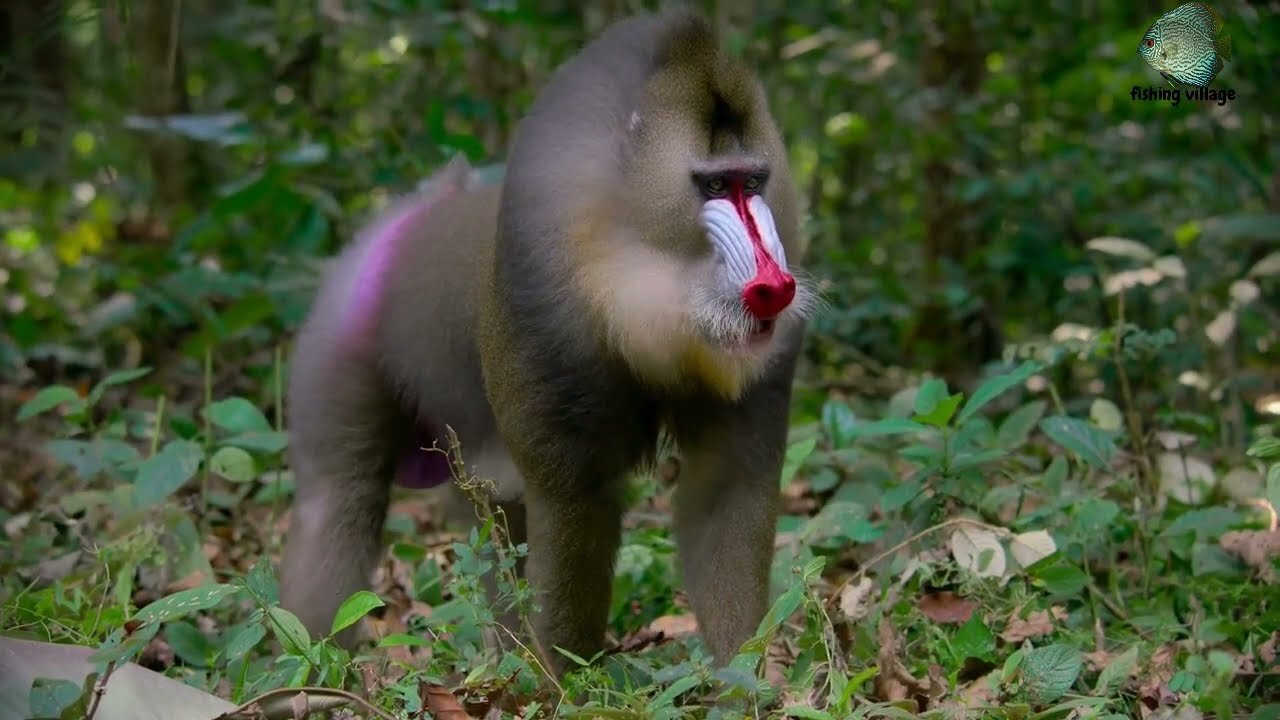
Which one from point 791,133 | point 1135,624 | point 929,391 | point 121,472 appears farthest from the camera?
point 791,133

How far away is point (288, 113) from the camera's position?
602 cm

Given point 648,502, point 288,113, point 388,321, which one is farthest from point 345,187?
point 388,321

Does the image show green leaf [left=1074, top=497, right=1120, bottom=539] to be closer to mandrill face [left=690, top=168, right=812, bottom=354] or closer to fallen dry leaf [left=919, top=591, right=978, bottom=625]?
fallen dry leaf [left=919, top=591, right=978, bottom=625]

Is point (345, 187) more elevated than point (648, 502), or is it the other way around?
point (345, 187)

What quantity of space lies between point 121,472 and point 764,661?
6.72ft

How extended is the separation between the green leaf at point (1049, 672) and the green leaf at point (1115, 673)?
0.09m

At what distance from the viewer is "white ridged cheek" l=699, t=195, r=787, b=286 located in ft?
8.30

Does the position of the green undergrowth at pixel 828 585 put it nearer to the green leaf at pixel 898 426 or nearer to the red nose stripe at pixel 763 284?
the green leaf at pixel 898 426

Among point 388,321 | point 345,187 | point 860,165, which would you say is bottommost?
point 860,165

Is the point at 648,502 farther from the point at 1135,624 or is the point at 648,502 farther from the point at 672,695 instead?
the point at 672,695

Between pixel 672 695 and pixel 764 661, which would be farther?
pixel 764 661

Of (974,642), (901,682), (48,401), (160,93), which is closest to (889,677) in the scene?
(901,682)

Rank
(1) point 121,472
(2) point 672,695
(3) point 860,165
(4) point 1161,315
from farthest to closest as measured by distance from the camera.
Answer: (3) point 860,165 → (4) point 1161,315 → (1) point 121,472 → (2) point 672,695

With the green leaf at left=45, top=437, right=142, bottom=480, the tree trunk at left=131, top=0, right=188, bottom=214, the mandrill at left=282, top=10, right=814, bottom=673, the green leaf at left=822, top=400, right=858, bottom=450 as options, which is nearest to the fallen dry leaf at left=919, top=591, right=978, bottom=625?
the mandrill at left=282, top=10, right=814, bottom=673
